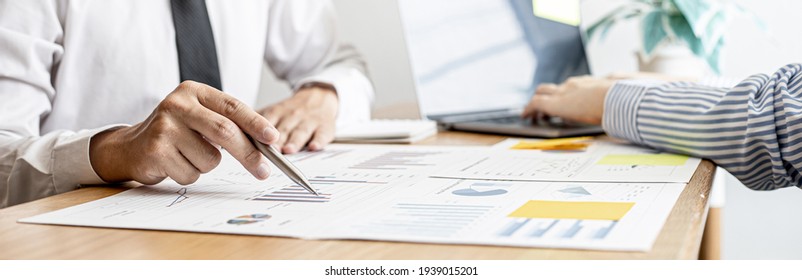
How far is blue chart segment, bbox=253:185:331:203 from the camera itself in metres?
0.63

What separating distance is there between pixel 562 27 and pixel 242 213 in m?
1.07

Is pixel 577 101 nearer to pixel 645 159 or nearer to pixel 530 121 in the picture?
pixel 530 121

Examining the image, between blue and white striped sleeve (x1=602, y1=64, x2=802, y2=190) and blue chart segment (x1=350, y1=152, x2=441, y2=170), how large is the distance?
A: 0.27m

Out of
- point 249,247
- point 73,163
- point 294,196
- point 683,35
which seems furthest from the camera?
point 683,35

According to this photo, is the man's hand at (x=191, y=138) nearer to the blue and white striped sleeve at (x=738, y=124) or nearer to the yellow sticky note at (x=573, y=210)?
the yellow sticky note at (x=573, y=210)

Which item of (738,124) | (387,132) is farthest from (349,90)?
(738,124)

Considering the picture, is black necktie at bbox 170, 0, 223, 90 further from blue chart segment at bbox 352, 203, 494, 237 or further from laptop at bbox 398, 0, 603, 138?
blue chart segment at bbox 352, 203, 494, 237

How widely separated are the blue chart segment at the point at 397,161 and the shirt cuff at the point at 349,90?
0.29 m

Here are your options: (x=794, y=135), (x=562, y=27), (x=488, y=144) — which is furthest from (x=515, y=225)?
(x=562, y=27)

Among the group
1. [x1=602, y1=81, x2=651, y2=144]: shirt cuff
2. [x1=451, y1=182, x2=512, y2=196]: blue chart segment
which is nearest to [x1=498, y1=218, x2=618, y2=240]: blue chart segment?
[x1=451, y1=182, x2=512, y2=196]: blue chart segment

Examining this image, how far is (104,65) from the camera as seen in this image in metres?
1.05

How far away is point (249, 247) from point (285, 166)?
0.18m
